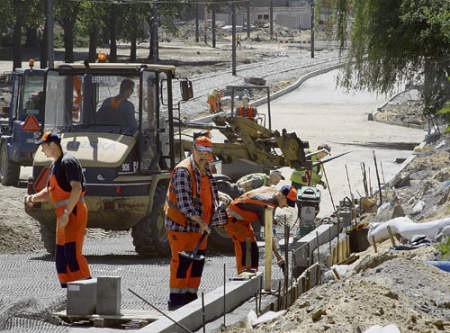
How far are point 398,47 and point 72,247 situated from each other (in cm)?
2623

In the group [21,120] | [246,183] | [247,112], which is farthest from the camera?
[247,112]

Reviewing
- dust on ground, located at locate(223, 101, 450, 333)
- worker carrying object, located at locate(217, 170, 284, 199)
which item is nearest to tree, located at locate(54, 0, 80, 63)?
worker carrying object, located at locate(217, 170, 284, 199)

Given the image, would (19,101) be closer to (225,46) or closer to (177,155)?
(177,155)

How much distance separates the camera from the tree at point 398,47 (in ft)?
115

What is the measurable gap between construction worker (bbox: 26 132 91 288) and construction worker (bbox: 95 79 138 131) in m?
4.95

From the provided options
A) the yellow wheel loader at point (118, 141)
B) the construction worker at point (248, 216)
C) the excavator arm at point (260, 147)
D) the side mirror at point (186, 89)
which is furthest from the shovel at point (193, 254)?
the excavator arm at point (260, 147)

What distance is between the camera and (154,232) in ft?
53.3

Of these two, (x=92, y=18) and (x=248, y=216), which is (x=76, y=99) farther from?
(x=92, y=18)

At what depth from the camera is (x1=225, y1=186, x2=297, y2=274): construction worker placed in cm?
1225

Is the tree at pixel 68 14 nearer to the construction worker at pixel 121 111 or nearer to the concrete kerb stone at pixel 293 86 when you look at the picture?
the concrete kerb stone at pixel 293 86

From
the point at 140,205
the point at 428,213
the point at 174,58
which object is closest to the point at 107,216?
the point at 140,205

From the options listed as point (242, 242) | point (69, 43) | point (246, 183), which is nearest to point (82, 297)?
point (242, 242)

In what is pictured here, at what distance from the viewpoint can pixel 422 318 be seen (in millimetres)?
8359

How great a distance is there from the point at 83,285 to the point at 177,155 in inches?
300
